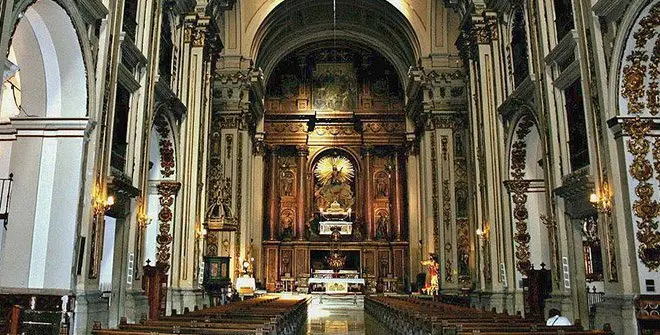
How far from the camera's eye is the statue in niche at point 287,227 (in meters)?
29.5

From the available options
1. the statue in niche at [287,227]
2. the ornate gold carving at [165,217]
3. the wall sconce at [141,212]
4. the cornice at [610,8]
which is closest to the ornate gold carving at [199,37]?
the ornate gold carving at [165,217]

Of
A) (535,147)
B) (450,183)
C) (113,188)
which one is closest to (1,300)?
(113,188)

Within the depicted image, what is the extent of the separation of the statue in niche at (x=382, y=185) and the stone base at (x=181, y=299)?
16400 millimetres

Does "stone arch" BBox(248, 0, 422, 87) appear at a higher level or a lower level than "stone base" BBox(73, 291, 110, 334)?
higher

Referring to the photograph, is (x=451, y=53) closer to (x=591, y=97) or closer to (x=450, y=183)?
(x=450, y=183)

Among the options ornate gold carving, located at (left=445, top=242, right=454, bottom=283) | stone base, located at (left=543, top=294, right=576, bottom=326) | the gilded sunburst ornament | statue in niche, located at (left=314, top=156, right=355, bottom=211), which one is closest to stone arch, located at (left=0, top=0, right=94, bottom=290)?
stone base, located at (left=543, top=294, right=576, bottom=326)

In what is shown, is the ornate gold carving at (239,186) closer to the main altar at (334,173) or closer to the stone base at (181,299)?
the main altar at (334,173)

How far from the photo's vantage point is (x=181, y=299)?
1459 centimetres

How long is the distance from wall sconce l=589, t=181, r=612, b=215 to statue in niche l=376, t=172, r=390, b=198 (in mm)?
20456

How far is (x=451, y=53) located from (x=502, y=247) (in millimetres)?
11014

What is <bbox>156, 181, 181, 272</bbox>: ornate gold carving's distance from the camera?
47.7 feet

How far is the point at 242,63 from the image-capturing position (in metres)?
23.6

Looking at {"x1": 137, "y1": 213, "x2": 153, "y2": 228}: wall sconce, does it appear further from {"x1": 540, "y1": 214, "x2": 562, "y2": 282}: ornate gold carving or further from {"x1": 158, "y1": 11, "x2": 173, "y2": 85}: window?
{"x1": 540, "y1": 214, "x2": 562, "y2": 282}: ornate gold carving

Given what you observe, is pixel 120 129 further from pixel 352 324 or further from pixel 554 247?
pixel 554 247
